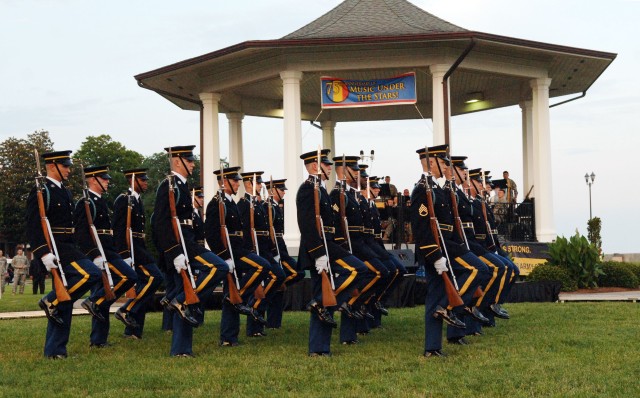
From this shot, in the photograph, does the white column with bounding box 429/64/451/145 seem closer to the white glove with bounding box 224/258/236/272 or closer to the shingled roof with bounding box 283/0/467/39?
the shingled roof with bounding box 283/0/467/39

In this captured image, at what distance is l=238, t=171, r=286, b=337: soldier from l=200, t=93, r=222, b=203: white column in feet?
44.5

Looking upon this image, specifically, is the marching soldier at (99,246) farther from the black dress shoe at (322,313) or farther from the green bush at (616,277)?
the green bush at (616,277)

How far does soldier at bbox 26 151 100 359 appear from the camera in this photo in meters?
9.91

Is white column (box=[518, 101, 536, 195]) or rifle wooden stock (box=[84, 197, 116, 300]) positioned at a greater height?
white column (box=[518, 101, 536, 195])

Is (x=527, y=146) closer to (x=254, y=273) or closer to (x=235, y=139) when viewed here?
(x=235, y=139)

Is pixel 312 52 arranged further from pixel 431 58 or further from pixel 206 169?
pixel 206 169

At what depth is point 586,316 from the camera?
543 inches

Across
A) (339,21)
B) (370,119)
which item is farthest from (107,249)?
(370,119)

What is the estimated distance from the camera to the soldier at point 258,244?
488 inches

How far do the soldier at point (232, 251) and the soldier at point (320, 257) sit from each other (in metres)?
1.26

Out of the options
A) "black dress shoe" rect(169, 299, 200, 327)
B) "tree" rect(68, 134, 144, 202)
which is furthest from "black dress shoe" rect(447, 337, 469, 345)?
"tree" rect(68, 134, 144, 202)

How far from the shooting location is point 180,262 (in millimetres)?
9938

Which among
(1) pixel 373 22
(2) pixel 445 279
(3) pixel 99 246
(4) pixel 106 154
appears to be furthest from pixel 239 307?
(4) pixel 106 154

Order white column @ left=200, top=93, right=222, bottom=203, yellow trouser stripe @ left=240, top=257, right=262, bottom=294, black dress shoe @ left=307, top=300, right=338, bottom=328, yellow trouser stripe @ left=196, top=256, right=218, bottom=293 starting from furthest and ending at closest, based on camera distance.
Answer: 1. white column @ left=200, top=93, right=222, bottom=203
2. yellow trouser stripe @ left=240, top=257, right=262, bottom=294
3. yellow trouser stripe @ left=196, top=256, right=218, bottom=293
4. black dress shoe @ left=307, top=300, right=338, bottom=328
